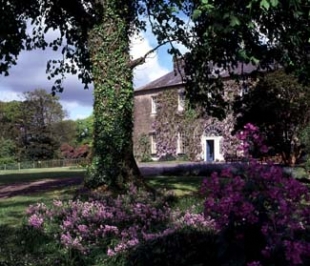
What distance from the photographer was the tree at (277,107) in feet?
93.4

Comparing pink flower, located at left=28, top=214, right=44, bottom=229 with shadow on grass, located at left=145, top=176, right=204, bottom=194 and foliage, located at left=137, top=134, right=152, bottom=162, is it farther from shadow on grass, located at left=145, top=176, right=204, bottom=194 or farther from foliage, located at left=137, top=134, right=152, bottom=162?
foliage, located at left=137, top=134, right=152, bottom=162

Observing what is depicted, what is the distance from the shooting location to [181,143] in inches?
2096

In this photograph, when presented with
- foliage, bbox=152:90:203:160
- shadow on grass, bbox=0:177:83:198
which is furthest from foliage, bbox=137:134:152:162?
shadow on grass, bbox=0:177:83:198

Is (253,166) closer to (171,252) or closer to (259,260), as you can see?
(259,260)

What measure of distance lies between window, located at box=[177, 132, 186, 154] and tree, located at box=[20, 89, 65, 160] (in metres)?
19.3

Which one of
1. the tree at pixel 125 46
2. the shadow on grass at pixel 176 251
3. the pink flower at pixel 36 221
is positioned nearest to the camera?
the shadow on grass at pixel 176 251

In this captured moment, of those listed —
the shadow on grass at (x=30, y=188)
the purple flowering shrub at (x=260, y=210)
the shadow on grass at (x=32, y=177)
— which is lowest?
the shadow on grass at (x=30, y=188)

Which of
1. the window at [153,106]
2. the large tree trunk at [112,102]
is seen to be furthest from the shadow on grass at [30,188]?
the window at [153,106]

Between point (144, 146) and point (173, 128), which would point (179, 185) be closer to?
point (173, 128)

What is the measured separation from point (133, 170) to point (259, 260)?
1017 cm

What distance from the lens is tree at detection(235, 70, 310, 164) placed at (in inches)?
1121

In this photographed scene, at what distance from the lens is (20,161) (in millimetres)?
65062

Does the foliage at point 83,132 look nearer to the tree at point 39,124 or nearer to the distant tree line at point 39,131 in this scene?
the distant tree line at point 39,131

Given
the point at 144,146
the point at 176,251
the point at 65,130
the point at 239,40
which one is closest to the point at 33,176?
the point at 239,40
